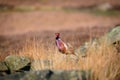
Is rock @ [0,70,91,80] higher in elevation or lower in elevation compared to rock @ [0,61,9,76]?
lower

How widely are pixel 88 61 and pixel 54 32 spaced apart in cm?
1234

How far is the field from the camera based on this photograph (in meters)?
9.69

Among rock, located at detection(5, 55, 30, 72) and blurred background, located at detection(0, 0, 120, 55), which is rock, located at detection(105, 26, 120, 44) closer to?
rock, located at detection(5, 55, 30, 72)

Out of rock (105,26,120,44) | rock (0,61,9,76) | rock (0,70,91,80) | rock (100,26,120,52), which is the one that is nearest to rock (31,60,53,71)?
rock (0,61,9,76)

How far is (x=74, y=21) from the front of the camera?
2830 cm

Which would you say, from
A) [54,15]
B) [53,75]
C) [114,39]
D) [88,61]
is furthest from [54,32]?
[53,75]

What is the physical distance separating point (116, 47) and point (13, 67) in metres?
2.62

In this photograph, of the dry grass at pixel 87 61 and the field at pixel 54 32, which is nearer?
the dry grass at pixel 87 61

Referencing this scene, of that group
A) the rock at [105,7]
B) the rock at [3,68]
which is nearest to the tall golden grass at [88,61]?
the rock at [3,68]

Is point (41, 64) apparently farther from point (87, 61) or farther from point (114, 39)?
point (114, 39)

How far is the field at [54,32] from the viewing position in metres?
9.69

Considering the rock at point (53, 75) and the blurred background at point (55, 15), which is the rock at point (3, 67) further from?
the blurred background at point (55, 15)

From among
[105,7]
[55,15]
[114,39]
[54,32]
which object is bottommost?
[114,39]

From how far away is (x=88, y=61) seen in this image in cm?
947
